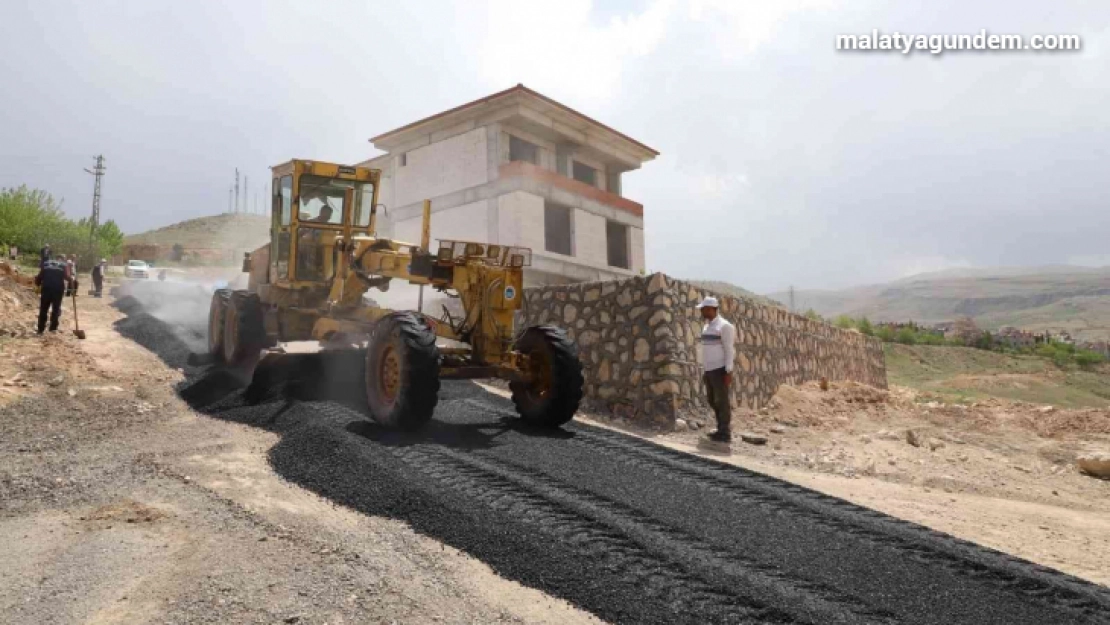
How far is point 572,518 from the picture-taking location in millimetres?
4461

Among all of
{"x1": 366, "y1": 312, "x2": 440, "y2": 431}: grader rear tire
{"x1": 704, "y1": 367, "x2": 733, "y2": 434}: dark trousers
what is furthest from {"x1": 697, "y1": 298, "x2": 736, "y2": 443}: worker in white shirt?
{"x1": 366, "y1": 312, "x2": 440, "y2": 431}: grader rear tire

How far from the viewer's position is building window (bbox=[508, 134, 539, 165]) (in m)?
23.2

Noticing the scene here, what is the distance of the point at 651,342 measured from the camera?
873 cm

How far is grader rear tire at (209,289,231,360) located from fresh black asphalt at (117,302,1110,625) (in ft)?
15.9

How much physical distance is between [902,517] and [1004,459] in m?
4.20

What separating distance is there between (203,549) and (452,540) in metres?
1.44

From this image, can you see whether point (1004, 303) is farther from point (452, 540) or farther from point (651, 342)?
point (452, 540)

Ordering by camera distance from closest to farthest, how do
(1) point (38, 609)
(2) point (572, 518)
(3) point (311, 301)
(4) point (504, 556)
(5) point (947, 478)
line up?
(1) point (38, 609)
(4) point (504, 556)
(2) point (572, 518)
(5) point (947, 478)
(3) point (311, 301)

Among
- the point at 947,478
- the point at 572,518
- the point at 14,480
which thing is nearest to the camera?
the point at 572,518

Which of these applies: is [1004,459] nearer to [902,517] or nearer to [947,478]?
[947,478]

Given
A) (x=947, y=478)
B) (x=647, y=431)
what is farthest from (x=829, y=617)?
(x=647, y=431)

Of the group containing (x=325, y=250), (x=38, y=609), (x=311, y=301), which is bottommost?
(x=38, y=609)

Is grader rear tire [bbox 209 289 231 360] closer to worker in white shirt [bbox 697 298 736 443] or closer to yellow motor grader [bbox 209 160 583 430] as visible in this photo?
yellow motor grader [bbox 209 160 583 430]

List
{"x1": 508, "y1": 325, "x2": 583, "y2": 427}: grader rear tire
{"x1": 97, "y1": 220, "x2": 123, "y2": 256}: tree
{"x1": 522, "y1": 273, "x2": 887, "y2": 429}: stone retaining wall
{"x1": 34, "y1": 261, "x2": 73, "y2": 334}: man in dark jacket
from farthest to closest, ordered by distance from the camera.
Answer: {"x1": 97, "y1": 220, "x2": 123, "y2": 256}: tree → {"x1": 34, "y1": 261, "x2": 73, "y2": 334}: man in dark jacket → {"x1": 522, "y1": 273, "x2": 887, "y2": 429}: stone retaining wall → {"x1": 508, "y1": 325, "x2": 583, "y2": 427}: grader rear tire
